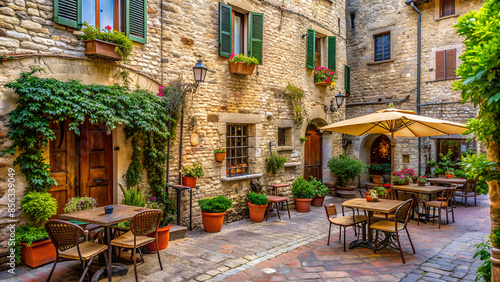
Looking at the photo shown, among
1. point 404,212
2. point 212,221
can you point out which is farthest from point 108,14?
point 404,212

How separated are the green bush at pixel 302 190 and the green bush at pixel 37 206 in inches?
225

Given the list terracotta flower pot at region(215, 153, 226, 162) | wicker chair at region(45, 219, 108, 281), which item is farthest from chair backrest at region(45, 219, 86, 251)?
terracotta flower pot at region(215, 153, 226, 162)

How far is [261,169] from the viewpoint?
8.38 metres

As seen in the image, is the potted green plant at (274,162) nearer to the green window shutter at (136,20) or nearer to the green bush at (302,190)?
the green bush at (302,190)

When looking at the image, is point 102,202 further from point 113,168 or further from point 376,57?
point 376,57

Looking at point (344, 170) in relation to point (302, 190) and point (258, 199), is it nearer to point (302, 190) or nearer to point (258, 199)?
point (302, 190)

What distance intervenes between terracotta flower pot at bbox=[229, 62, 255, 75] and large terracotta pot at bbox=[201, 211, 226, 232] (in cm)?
321

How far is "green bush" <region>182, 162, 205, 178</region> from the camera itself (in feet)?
21.8

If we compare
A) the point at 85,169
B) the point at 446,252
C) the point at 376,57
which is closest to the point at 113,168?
the point at 85,169

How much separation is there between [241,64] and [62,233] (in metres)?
5.04

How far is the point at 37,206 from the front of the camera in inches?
176

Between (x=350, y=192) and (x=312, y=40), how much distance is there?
4.87 meters

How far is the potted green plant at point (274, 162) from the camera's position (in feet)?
27.9

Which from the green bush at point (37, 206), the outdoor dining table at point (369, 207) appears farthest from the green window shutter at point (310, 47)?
the green bush at point (37, 206)
